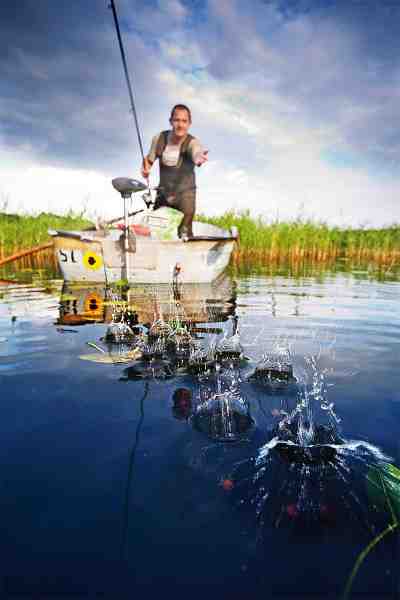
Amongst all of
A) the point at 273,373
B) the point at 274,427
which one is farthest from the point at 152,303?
the point at 274,427

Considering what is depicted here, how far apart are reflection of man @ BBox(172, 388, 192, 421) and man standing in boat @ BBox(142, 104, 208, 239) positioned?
5.67 metres

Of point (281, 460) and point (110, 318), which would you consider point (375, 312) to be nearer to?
point (110, 318)

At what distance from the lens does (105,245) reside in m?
6.98

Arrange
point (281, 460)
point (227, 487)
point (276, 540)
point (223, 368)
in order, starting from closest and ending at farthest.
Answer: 1. point (276, 540)
2. point (227, 487)
3. point (281, 460)
4. point (223, 368)

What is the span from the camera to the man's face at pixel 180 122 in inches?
291

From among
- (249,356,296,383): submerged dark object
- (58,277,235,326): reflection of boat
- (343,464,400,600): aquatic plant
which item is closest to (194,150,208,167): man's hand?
(58,277,235,326): reflection of boat

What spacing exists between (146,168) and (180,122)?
1235 mm

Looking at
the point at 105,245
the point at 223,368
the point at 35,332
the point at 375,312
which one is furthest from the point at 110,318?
the point at 375,312

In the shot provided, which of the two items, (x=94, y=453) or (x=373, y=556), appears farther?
(x=94, y=453)

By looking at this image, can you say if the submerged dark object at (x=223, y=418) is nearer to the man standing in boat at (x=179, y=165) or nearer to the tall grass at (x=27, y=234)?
the man standing in boat at (x=179, y=165)

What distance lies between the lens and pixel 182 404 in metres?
2.14

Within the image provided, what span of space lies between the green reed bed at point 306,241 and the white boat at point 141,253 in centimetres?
592

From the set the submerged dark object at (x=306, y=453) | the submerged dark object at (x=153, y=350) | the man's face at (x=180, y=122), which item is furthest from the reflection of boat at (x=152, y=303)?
the man's face at (x=180, y=122)

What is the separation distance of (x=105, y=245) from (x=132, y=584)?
21.3 feet
